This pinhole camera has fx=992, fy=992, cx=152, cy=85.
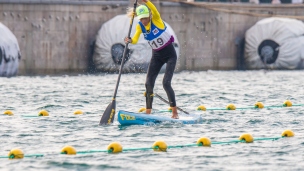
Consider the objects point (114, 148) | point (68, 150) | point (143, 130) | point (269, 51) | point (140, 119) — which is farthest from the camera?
point (269, 51)

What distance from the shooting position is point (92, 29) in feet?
137

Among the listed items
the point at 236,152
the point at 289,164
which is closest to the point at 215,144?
the point at 236,152

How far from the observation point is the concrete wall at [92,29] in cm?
3950

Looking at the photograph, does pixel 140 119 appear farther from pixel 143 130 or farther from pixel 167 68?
pixel 167 68

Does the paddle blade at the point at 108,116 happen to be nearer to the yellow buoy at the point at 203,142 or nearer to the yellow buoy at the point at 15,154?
the yellow buoy at the point at 203,142

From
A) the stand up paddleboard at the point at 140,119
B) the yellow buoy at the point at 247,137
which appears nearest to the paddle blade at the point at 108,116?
the stand up paddleboard at the point at 140,119

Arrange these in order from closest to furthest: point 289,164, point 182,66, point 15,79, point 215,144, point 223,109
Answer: point 289,164
point 215,144
point 223,109
point 15,79
point 182,66

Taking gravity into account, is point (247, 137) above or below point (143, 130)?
above

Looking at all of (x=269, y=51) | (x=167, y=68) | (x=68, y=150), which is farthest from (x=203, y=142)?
(x=269, y=51)

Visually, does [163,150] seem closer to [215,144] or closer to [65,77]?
[215,144]

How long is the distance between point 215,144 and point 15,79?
19442mm

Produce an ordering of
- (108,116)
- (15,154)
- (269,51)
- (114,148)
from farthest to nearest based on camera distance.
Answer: (269,51)
(108,116)
(114,148)
(15,154)

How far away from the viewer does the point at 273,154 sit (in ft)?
47.0

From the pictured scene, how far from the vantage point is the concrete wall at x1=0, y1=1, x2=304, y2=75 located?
1555 inches
